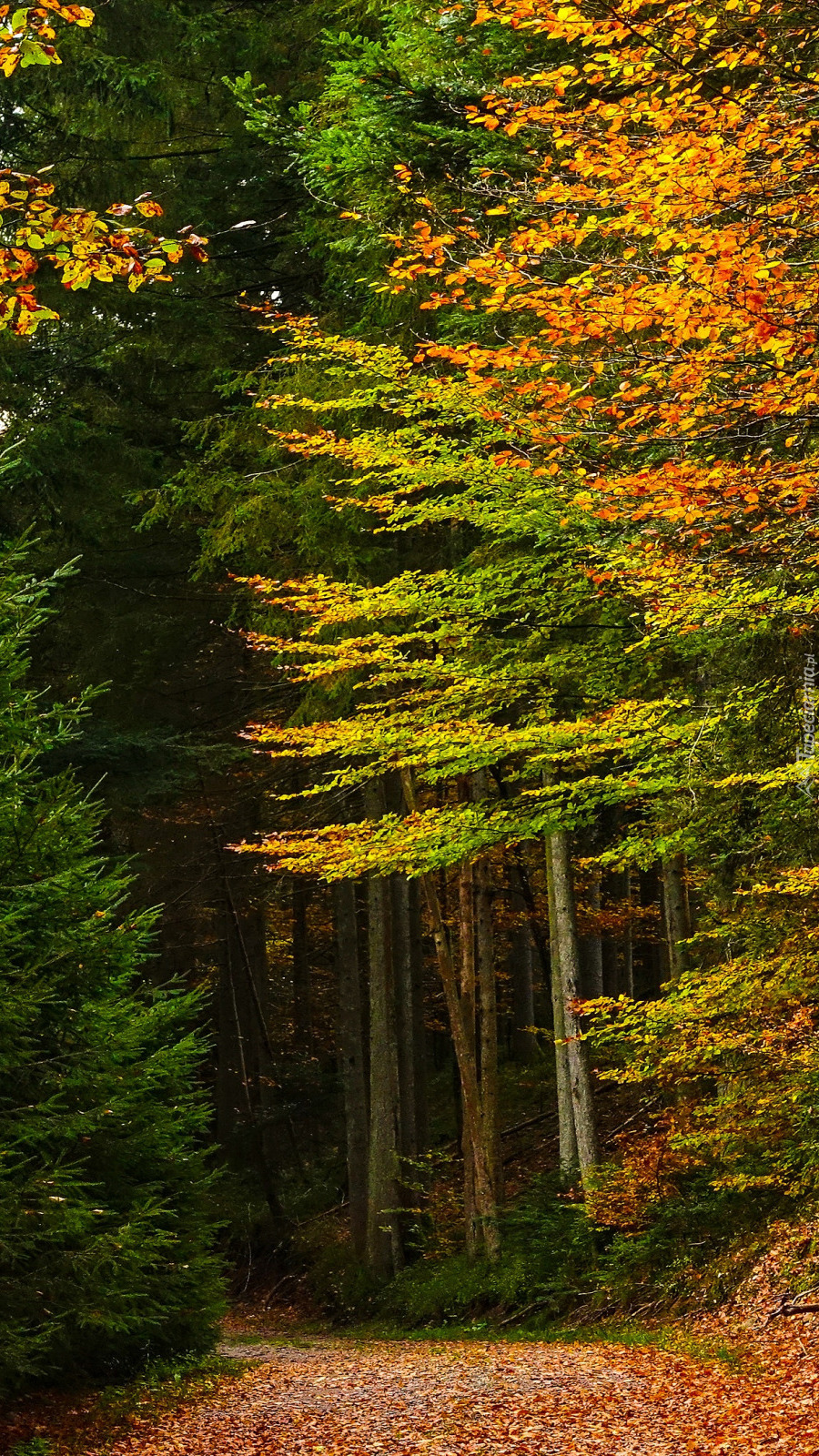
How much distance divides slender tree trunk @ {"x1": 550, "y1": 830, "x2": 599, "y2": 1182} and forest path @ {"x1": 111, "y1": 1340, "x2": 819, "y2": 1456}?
2.76 metres

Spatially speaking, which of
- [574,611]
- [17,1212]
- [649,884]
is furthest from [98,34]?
[649,884]

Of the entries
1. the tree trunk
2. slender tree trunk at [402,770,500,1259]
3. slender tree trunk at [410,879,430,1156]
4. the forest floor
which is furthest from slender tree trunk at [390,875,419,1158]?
the forest floor

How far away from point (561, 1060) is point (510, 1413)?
5723 mm

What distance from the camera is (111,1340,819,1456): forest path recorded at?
648 centimetres

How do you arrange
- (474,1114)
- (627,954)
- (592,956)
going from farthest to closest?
(627,954) < (592,956) < (474,1114)

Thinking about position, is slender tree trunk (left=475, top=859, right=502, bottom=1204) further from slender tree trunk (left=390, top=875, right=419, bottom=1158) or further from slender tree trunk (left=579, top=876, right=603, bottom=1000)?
slender tree trunk (left=579, top=876, right=603, bottom=1000)

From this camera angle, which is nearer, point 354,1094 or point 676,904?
point 676,904

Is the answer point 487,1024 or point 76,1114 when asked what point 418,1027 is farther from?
point 76,1114

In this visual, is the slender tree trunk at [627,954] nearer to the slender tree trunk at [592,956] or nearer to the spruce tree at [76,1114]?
the slender tree trunk at [592,956]

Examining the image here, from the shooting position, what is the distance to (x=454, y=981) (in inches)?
559

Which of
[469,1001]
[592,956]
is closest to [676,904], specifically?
[469,1001]

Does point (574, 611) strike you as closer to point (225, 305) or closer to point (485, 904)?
point (485, 904)

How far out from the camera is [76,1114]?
7230 millimetres

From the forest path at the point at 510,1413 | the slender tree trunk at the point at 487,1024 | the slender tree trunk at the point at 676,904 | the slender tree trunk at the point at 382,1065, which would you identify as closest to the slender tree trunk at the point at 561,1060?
the slender tree trunk at the point at 487,1024
